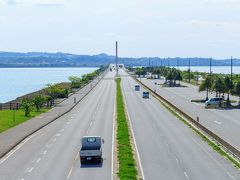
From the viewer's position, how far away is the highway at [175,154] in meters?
32.3

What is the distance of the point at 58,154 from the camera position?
131 ft

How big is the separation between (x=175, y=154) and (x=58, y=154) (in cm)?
808

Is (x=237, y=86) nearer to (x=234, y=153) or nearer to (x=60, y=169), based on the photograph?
(x=234, y=153)

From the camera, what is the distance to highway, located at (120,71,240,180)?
106 ft

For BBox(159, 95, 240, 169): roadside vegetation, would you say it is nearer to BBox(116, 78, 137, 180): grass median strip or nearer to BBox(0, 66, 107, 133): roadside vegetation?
BBox(116, 78, 137, 180): grass median strip

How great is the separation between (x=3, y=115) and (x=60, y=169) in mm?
37472

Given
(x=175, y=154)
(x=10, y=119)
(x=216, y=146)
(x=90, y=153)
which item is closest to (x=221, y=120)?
(x=216, y=146)

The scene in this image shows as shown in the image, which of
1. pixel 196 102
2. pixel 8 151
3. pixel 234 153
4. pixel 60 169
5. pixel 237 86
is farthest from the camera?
pixel 196 102

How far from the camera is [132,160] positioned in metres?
36.2

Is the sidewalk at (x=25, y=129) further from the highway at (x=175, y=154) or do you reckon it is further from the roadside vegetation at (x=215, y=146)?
the roadside vegetation at (x=215, y=146)

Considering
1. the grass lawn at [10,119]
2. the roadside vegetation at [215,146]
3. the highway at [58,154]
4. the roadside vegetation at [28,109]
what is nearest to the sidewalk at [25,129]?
the highway at [58,154]

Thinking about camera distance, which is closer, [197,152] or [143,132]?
[197,152]

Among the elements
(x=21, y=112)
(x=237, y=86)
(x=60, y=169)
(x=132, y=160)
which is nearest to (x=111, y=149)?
(x=132, y=160)

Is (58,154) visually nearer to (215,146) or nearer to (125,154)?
(125,154)
